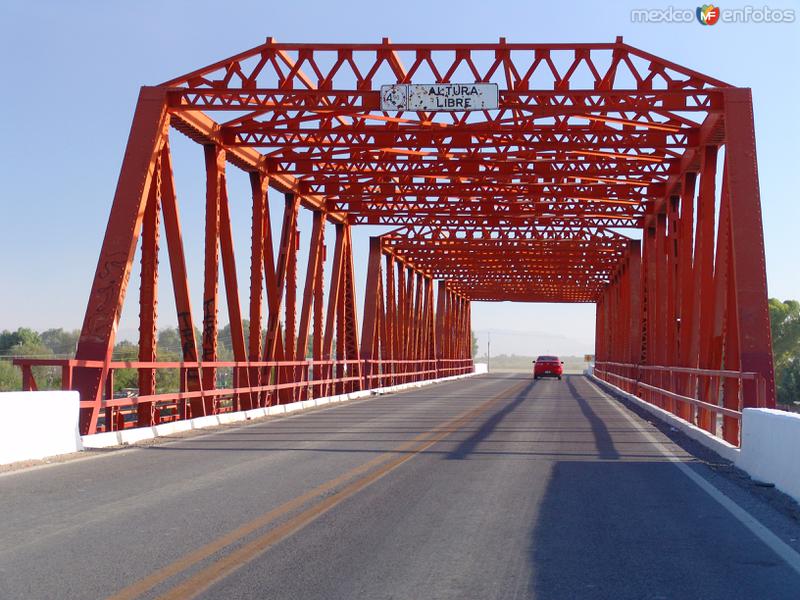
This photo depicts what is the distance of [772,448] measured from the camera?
11109 mm

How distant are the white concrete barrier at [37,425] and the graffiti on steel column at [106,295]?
3.22 metres

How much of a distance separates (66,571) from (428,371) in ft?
169

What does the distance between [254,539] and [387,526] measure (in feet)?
3.58

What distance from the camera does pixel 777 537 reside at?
26.0 feet

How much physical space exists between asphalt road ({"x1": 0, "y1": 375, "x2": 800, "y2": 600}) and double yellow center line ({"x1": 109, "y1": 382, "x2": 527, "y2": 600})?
0.07ft

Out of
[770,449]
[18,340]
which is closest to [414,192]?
[770,449]

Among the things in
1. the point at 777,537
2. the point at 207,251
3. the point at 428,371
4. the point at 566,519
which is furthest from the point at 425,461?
the point at 428,371

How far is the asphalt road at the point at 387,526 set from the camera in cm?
611

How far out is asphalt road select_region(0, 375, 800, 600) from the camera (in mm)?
6113

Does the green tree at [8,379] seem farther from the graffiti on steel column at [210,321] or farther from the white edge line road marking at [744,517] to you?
the white edge line road marking at [744,517]

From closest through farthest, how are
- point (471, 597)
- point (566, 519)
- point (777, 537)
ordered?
point (471, 597) → point (777, 537) → point (566, 519)

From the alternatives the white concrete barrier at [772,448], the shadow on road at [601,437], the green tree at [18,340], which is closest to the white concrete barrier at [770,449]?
the white concrete barrier at [772,448]

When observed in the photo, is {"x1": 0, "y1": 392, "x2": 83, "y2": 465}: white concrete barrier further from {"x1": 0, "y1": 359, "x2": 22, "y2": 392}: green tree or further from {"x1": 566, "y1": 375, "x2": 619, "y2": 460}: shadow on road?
{"x1": 0, "y1": 359, "x2": 22, "y2": 392}: green tree

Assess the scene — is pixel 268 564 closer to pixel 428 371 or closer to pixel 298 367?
pixel 298 367
